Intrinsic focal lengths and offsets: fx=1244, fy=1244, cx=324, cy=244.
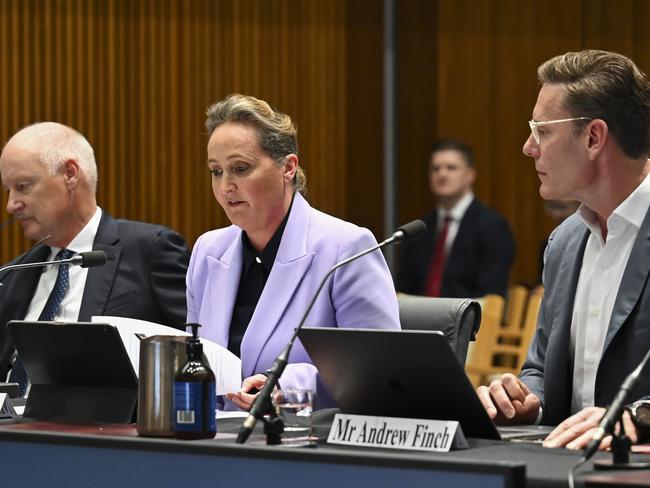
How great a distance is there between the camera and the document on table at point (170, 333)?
2.72m

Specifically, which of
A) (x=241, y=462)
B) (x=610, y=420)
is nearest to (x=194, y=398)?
(x=241, y=462)

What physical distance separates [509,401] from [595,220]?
19.5 inches

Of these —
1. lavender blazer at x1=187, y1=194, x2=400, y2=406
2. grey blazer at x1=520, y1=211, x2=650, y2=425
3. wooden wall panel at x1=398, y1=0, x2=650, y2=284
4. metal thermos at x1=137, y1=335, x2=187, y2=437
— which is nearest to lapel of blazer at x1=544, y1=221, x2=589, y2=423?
grey blazer at x1=520, y1=211, x2=650, y2=425

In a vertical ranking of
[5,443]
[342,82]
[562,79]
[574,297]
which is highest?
[342,82]

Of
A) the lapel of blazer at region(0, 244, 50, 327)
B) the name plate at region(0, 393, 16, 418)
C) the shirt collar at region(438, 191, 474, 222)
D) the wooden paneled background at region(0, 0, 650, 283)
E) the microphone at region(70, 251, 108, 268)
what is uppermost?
the wooden paneled background at region(0, 0, 650, 283)

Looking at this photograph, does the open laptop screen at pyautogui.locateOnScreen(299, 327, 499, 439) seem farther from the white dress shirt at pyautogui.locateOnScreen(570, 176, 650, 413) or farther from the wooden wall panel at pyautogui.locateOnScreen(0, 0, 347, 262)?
the wooden wall panel at pyautogui.locateOnScreen(0, 0, 347, 262)

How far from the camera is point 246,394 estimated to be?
285 cm

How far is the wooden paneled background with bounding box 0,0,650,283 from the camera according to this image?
7.52m

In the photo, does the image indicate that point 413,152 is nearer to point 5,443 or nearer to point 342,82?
point 342,82

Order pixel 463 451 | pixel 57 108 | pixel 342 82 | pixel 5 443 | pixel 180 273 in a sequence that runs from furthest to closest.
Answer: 1. pixel 342 82
2. pixel 57 108
3. pixel 180 273
4. pixel 5 443
5. pixel 463 451

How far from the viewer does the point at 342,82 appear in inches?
321

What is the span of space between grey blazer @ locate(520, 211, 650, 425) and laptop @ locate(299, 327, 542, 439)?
462mm

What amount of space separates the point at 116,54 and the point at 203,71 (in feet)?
1.80

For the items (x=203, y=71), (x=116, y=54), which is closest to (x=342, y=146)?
(x=203, y=71)
